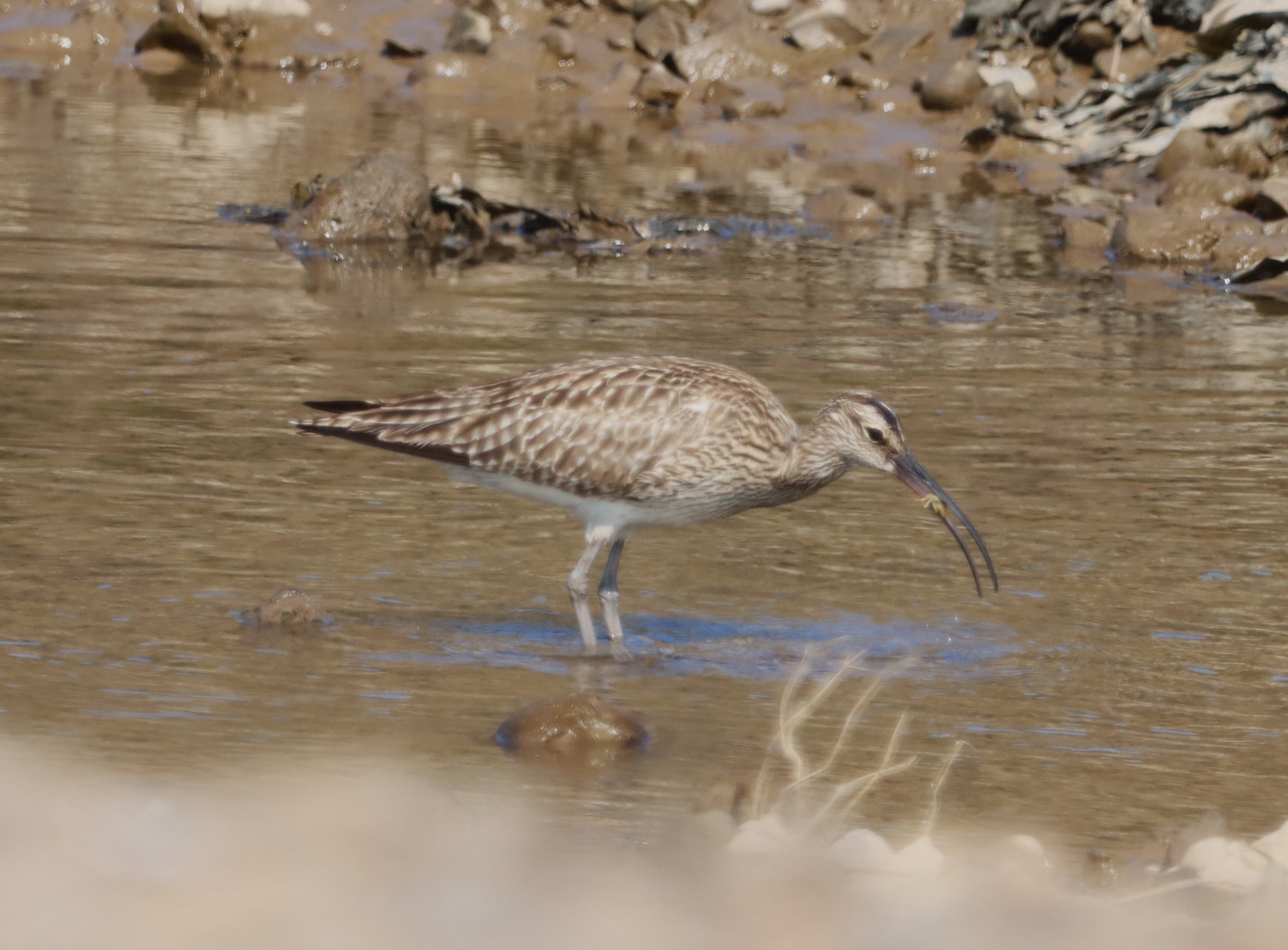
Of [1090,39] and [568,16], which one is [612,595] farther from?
[568,16]

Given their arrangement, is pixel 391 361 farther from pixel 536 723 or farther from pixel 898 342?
pixel 536 723

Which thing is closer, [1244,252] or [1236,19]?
[1244,252]

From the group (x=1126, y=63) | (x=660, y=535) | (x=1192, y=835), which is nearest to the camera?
(x=1192, y=835)

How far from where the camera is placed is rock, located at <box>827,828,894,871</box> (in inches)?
229

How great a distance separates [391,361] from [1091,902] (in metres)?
7.87

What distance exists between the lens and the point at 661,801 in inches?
264

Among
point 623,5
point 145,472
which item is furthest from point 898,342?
point 623,5

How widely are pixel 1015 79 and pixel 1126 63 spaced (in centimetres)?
127

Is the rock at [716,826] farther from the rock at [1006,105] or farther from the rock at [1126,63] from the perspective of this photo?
the rock at [1126,63]

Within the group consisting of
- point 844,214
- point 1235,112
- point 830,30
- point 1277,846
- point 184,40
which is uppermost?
point 1277,846

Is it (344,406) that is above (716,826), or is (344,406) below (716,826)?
above

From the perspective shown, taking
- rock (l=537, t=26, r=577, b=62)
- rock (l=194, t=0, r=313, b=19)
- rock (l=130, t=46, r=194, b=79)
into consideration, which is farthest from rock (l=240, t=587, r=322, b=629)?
rock (l=194, t=0, r=313, b=19)

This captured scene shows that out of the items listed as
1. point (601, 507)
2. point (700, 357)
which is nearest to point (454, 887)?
point (601, 507)

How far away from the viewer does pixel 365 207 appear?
1734cm
